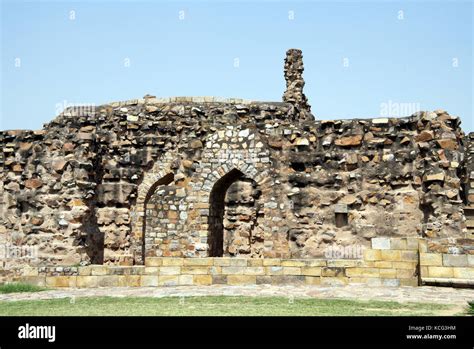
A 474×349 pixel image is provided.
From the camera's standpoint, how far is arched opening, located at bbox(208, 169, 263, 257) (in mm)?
16484

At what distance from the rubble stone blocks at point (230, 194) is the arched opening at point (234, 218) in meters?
0.04

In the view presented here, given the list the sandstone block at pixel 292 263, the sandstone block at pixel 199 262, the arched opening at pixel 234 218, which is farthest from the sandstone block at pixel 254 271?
the arched opening at pixel 234 218

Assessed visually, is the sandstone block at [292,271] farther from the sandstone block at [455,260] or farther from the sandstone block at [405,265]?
the sandstone block at [455,260]

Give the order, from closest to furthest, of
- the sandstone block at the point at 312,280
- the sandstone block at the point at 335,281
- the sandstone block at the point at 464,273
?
the sandstone block at the point at 464,273, the sandstone block at the point at 335,281, the sandstone block at the point at 312,280

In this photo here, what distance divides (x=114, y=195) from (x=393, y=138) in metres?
7.95

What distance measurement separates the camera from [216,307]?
8.90 metres

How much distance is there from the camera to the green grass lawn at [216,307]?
331 inches

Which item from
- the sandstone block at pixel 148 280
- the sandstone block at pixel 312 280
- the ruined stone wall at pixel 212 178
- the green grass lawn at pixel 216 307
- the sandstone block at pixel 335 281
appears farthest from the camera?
the ruined stone wall at pixel 212 178

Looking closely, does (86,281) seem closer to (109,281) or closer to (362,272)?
(109,281)

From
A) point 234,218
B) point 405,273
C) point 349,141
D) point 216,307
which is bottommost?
point 216,307

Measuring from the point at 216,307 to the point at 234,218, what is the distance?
8.96 metres

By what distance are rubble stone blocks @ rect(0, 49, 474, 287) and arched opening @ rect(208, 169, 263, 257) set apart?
0.14 ft

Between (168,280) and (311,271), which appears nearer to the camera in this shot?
(311,271)

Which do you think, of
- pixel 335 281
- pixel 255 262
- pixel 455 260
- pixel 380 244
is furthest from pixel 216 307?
pixel 455 260
